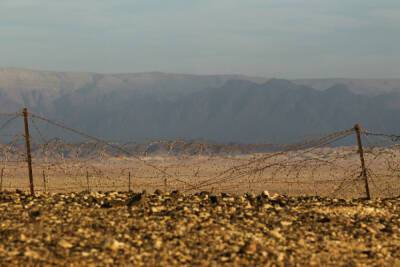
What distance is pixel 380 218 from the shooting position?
15711 mm

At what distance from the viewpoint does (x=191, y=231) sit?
13508mm

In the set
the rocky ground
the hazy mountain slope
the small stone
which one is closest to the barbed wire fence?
the rocky ground

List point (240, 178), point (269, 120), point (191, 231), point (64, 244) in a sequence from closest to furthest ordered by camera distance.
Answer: point (64, 244) → point (191, 231) → point (240, 178) → point (269, 120)

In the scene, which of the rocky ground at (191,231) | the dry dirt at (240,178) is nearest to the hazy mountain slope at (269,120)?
the dry dirt at (240,178)

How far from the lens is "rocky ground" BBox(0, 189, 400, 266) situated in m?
12.1

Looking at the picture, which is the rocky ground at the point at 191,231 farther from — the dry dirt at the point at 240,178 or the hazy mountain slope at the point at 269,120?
the hazy mountain slope at the point at 269,120

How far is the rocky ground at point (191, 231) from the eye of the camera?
1212cm

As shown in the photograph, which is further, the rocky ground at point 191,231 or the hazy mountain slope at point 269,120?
the hazy mountain slope at point 269,120

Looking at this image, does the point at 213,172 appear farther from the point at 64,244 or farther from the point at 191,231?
the point at 64,244

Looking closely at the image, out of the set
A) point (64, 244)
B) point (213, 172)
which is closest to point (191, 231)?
point (64, 244)

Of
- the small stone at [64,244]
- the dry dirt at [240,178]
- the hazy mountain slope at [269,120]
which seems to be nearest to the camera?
the small stone at [64,244]

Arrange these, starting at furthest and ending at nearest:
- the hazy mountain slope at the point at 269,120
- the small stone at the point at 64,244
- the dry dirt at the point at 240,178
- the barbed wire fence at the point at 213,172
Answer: the hazy mountain slope at the point at 269,120 → the dry dirt at the point at 240,178 → the barbed wire fence at the point at 213,172 → the small stone at the point at 64,244

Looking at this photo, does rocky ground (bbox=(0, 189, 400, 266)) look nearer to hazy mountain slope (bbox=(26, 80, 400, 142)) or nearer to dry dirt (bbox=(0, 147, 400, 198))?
dry dirt (bbox=(0, 147, 400, 198))

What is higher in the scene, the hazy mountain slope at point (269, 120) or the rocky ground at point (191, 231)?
the hazy mountain slope at point (269, 120)
